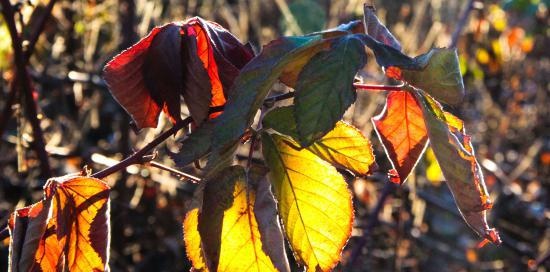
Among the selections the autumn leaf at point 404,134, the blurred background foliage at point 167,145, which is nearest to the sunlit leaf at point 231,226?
the autumn leaf at point 404,134

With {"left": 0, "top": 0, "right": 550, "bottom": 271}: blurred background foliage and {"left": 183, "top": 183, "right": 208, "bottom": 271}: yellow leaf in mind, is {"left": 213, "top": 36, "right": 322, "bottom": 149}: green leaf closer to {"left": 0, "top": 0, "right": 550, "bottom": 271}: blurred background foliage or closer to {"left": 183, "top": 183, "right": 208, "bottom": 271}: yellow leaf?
{"left": 183, "top": 183, "right": 208, "bottom": 271}: yellow leaf

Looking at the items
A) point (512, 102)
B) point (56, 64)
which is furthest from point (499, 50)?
point (56, 64)

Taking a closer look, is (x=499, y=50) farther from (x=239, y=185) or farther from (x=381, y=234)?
(x=239, y=185)

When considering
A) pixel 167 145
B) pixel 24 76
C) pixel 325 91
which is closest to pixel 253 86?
pixel 325 91

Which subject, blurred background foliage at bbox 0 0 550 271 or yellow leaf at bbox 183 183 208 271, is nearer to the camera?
yellow leaf at bbox 183 183 208 271

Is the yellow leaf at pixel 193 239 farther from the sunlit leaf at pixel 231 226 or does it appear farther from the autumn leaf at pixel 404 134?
the autumn leaf at pixel 404 134

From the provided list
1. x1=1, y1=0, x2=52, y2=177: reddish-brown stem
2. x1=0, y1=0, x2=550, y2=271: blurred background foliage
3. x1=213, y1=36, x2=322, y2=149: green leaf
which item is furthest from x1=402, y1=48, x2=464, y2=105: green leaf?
x1=0, y1=0, x2=550, y2=271: blurred background foliage

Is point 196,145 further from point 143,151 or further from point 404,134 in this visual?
point 404,134
